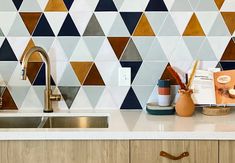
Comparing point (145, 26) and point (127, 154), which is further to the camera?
point (145, 26)

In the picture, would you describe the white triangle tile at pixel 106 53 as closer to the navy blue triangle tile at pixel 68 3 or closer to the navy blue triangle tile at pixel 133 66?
the navy blue triangle tile at pixel 133 66

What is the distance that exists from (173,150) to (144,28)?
0.79 meters

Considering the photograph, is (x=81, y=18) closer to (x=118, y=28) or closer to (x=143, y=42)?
(x=118, y=28)

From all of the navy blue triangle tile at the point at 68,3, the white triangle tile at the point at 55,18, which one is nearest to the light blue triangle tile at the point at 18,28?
the white triangle tile at the point at 55,18

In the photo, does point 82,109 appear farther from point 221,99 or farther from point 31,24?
point 221,99

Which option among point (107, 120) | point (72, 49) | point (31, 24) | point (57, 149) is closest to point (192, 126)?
point (107, 120)

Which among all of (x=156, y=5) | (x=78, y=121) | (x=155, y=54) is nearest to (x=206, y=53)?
(x=155, y=54)

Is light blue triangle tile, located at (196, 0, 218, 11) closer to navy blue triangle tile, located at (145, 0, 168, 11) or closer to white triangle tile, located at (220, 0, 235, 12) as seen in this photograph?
white triangle tile, located at (220, 0, 235, 12)

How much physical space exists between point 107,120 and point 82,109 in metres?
0.21

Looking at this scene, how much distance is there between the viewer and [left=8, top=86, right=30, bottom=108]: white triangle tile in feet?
8.17

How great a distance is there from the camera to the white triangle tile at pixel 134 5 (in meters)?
2.43

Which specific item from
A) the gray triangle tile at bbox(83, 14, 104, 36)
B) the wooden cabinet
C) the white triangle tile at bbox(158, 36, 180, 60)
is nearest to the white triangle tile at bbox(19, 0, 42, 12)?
the gray triangle tile at bbox(83, 14, 104, 36)

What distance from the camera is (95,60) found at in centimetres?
247

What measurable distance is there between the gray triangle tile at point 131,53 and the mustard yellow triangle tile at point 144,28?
0.08 meters
